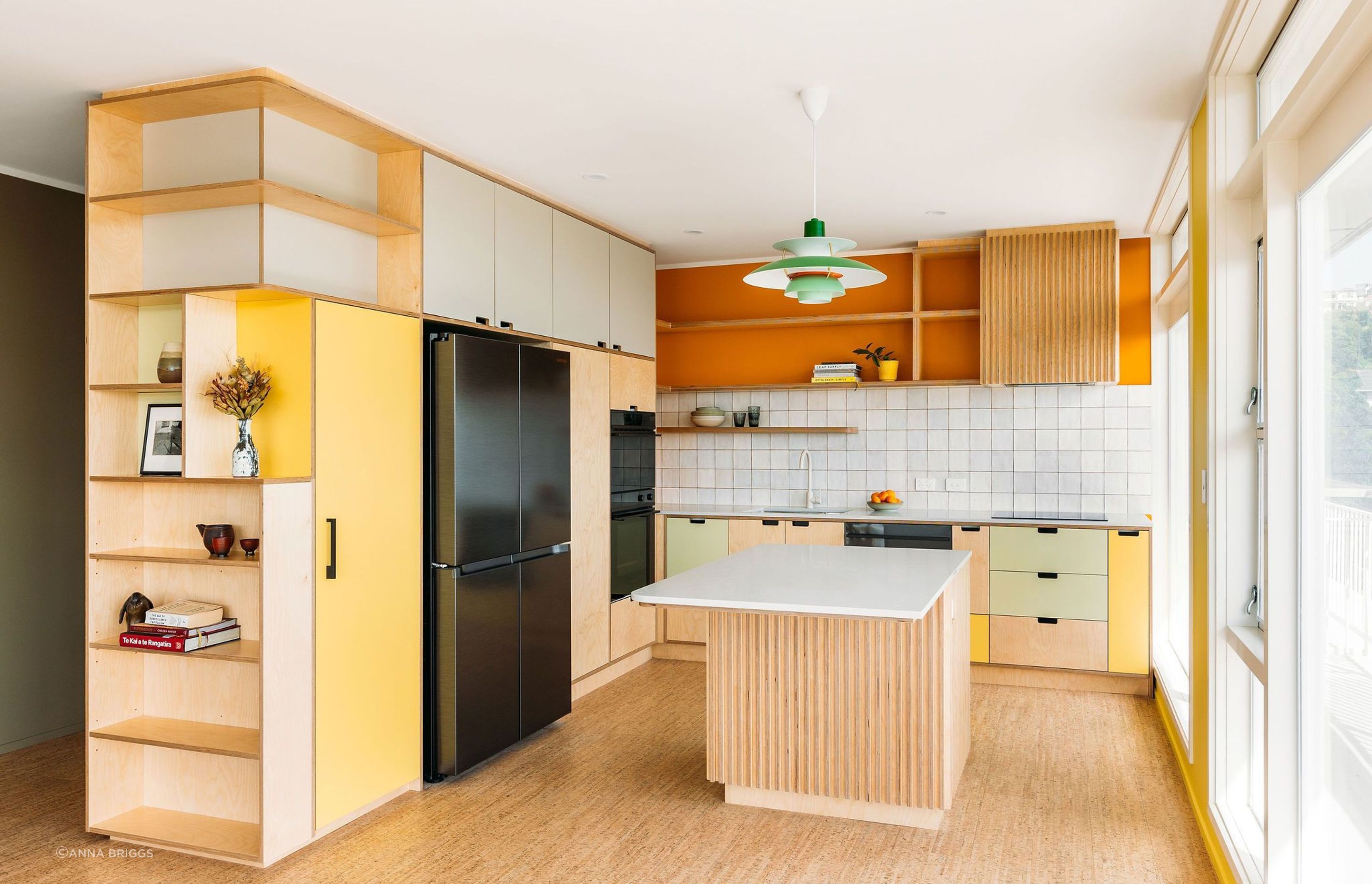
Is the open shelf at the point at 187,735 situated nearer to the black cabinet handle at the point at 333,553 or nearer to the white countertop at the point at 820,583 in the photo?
the black cabinet handle at the point at 333,553

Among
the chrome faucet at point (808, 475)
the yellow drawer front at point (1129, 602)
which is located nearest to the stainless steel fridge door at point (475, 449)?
the chrome faucet at point (808, 475)

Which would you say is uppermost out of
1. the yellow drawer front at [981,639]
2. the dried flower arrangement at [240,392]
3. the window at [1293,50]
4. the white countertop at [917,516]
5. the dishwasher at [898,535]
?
the window at [1293,50]

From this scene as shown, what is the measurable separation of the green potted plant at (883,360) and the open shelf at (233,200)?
11.2 ft

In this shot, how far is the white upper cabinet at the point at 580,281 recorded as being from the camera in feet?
16.0

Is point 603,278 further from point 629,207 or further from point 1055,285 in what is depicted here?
point 1055,285

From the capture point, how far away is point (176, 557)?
3.25m

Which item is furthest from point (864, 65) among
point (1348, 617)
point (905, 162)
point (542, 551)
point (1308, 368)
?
point (542, 551)

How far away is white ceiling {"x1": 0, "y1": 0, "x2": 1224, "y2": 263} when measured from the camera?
2.72m

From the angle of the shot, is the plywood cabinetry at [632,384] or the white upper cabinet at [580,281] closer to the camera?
the white upper cabinet at [580,281]

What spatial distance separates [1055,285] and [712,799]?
11.5 feet

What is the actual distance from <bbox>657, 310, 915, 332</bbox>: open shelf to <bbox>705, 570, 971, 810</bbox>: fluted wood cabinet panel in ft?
9.09

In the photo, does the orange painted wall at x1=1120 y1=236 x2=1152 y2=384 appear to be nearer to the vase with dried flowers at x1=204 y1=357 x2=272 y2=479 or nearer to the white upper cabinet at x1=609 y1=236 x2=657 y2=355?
the white upper cabinet at x1=609 y1=236 x2=657 y2=355

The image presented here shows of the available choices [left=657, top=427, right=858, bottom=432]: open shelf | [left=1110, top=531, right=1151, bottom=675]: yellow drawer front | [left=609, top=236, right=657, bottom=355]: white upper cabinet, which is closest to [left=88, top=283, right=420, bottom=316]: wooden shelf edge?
[left=609, top=236, right=657, bottom=355]: white upper cabinet

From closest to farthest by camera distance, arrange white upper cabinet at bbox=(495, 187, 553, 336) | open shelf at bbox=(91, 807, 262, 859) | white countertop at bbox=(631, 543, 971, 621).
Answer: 1. white countertop at bbox=(631, 543, 971, 621)
2. open shelf at bbox=(91, 807, 262, 859)
3. white upper cabinet at bbox=(495, 187, 553, 336)
